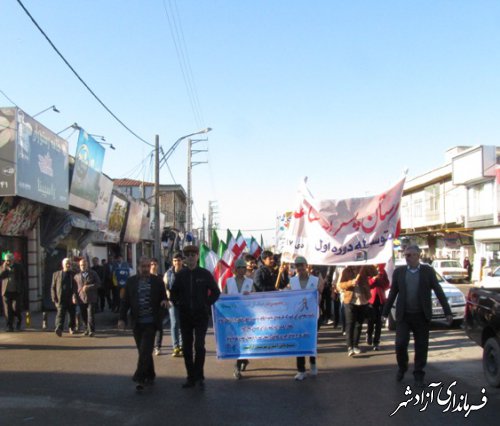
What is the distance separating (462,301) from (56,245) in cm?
1294

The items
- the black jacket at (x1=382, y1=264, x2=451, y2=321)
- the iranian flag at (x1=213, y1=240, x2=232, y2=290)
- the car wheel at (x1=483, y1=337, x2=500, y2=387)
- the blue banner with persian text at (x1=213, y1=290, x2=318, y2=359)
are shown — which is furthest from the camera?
the iranian flag at (x1=213, y1=240, x2=232, y2=290)

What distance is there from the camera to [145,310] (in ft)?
25.1

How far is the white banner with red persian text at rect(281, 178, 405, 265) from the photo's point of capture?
9.42 meters

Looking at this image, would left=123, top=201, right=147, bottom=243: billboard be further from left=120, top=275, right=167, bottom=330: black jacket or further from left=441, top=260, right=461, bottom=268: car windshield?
left=120, top=275, right=167, bottom=330: black jacket

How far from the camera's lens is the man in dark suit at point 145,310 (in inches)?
298

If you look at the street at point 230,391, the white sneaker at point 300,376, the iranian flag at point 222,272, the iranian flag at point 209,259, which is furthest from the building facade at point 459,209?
the white sneaker at point 300,376

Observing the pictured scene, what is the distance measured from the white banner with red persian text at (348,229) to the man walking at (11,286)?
6.78 m

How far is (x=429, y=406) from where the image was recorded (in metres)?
6.48

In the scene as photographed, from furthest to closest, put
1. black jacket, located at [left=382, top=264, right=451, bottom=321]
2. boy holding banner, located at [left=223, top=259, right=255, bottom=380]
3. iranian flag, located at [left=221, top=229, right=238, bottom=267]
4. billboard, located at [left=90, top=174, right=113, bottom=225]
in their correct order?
billboard, located at [left=90, top=174, right=113, bottom=225], iranian flag, located at [left=221, top=229, right=238, bottom=267], boy holding banner, located at [left=223, top=259, right=255, bottom=380], black jacket, located at [left=382, top=264, right=451, bottom=321]

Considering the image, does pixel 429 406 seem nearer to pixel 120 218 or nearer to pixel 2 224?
pixel 2 224

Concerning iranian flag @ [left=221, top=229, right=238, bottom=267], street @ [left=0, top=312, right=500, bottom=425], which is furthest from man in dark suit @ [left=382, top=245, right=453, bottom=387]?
iranian flag @ [left=221, top=229, right=238, bottom=267]

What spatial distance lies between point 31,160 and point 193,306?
10.2 m

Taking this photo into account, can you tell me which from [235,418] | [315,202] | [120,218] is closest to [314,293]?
[315,202]
